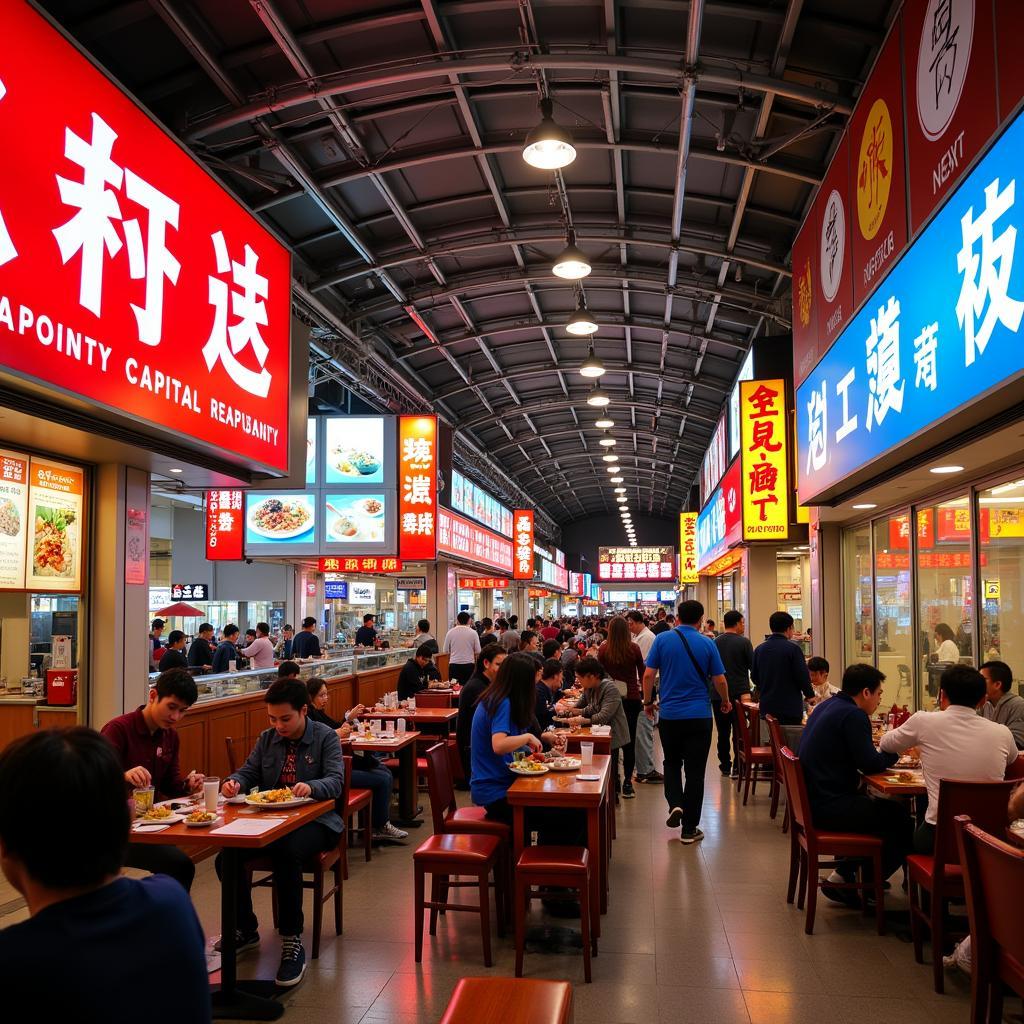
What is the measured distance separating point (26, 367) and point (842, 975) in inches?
206

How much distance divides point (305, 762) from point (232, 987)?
1218 mm

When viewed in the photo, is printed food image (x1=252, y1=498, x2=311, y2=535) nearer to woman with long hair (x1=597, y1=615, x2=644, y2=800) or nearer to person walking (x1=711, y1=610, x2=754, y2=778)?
woman with long hair (x1=597, y1=615, x2=644, y2=800)

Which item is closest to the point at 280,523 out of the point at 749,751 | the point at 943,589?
the point at 749,751

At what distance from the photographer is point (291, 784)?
5.40 metres

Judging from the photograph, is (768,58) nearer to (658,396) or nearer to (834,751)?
(834,751)

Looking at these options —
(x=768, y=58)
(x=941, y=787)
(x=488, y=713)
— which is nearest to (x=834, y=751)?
(x=941, y=787)

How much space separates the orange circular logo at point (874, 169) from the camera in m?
6.50

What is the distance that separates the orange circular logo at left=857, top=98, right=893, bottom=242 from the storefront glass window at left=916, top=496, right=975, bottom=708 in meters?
2.36

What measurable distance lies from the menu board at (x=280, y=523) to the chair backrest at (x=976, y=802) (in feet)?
38.4

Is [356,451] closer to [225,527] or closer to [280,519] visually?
[280,519]

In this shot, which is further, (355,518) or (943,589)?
(355,518)

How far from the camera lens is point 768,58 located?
8.53 meters

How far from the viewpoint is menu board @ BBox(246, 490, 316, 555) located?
591 inches

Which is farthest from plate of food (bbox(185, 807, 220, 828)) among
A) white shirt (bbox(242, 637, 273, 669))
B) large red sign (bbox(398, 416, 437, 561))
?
white shirt (bbox(242, 637, 273, 669))
